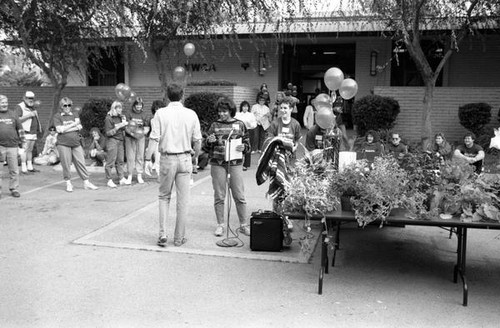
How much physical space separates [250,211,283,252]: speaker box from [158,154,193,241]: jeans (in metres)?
0.91

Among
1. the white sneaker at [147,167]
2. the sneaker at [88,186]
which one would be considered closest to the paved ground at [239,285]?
the sneaker at [88,186]

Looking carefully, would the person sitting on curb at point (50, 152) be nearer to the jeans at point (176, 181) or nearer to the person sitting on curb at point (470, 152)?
the jeans at point (176, 181)

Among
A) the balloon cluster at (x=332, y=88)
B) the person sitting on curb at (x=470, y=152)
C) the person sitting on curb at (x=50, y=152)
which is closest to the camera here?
the balloon cluster at (x=332, y=88)

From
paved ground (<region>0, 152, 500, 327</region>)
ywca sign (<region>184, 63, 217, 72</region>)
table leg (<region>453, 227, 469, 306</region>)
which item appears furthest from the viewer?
ywca sign (<region>184, 63, 217, 72</region>)

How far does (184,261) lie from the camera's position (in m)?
6.11

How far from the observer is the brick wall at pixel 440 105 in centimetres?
1478

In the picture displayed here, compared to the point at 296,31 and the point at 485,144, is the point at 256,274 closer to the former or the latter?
the point at 485,144

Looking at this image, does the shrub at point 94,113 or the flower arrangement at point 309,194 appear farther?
the shrub at point 94,113

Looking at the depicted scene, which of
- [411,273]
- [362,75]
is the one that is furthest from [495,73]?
[411,273]

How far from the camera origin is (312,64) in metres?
20.6

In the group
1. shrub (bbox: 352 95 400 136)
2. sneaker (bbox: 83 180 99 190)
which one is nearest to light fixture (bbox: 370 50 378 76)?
shrub (bbox: 352 95 400 136)

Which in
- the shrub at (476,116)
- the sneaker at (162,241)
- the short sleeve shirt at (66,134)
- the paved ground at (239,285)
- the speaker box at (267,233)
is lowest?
the paved ground at (239,285)

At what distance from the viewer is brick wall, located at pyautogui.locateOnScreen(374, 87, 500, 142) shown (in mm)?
14781

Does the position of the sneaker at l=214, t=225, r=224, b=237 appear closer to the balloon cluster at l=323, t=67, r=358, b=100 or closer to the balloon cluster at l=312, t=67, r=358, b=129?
the balloon cluster at l=312, t=67, r=358, b=129
